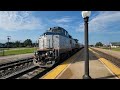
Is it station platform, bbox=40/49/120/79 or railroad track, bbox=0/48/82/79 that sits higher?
station platform, bbox=40/49/120/79

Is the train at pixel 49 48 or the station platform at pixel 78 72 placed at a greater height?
the train at pixel 49 48

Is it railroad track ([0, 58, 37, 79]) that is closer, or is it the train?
railroad track ([0, 58, 37, 79])

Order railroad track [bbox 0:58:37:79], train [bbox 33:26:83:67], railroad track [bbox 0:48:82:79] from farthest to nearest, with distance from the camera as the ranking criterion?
train [bbox 33:26:83:67], railroad track [bbox 0:58:37:79], railroad track [bbox 0:48:82:79]

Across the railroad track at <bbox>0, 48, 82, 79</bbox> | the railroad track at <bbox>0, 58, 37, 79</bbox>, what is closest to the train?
the railroad track at <bbox>0, 48, 82, 79</bbox>

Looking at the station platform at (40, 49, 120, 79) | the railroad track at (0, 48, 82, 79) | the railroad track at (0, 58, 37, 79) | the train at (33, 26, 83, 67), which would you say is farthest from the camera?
the train at (33, 26, 83, 67)

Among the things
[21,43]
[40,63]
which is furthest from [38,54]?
[21,43]

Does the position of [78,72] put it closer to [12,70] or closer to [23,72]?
[23,72]

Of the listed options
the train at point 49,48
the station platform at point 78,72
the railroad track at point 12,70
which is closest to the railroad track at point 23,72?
the railroad track at point 12,70

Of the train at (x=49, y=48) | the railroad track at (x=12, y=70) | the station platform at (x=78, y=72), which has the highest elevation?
the train at (x=49, y=48)

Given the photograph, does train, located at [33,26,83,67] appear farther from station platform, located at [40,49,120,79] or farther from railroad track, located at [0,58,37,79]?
station platform, located at [40,49,120,79]

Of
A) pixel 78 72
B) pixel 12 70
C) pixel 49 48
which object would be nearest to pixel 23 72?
pixel 12 70

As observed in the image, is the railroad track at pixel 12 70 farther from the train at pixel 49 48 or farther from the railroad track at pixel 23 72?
the train at pixel 49 48

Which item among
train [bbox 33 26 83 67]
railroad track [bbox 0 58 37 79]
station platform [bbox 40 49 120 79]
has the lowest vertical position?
railroad track [bbox 0 58 37 79]
